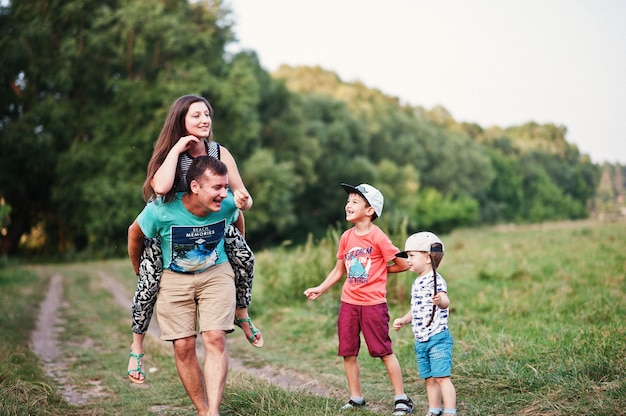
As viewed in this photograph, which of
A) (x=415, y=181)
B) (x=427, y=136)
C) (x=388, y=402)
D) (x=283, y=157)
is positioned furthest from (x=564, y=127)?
(x=388, y=402)

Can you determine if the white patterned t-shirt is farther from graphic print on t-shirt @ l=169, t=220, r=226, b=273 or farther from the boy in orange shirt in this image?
graphic print on t-shirt @ l=169, t=220, r=226, b=273

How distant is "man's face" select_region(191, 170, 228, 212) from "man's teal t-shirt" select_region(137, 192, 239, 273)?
0.50 ft

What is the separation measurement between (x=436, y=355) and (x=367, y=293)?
738 mm

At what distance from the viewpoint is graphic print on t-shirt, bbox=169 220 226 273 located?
14.3 feet

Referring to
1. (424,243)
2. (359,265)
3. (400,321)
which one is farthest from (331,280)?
(424,243)

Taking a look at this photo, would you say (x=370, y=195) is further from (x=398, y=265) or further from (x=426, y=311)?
(x=426, y=311)

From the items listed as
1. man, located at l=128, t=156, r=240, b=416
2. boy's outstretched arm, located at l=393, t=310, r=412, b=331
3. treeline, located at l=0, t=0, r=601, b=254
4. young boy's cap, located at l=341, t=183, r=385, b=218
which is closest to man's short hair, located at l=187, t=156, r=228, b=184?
man, located at l=128, t=156, r=240, b=416

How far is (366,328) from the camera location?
4.95 m

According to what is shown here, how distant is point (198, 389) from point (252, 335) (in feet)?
2.09

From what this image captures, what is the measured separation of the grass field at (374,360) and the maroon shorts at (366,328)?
0.51 meters

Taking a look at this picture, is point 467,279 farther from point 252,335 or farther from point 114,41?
point 114,41

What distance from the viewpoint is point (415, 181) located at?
50625 millimetres

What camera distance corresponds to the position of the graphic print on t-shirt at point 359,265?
4992 millimetres

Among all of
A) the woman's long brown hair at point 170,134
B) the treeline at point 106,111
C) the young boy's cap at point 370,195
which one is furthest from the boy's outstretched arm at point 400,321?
the treeline at point 106,111
